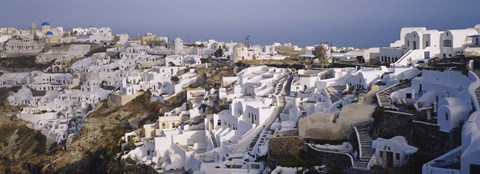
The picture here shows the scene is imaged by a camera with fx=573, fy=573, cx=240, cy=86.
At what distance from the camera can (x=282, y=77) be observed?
3206cm

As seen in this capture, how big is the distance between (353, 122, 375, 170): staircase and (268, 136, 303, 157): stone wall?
2.07m

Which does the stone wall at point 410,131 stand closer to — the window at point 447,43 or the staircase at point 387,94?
the staircase at point 387,94

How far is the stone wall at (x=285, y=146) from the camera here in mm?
19609

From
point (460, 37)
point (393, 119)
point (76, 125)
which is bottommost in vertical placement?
point (76, 125)

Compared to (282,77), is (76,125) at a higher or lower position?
lower

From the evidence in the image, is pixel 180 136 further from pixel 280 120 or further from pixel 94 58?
pixel 94 58

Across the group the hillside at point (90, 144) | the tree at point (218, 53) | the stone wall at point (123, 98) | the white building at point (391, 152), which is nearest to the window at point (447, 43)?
the white building at point (391, 152)

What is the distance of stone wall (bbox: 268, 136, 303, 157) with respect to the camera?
64.3 feet

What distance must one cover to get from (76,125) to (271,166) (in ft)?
78.2

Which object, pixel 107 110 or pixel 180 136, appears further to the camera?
pixel 107 110

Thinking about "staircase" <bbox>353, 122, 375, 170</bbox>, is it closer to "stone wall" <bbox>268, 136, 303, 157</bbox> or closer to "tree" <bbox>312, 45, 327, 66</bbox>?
"stone wall" <bbox>268, 136, 303, 157</bbox>

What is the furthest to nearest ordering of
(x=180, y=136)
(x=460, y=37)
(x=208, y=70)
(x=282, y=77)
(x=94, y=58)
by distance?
(x=94, y=58), (x=208, y=70), (x=282, y=77), (x=460, y=37), (x=180, y=136)

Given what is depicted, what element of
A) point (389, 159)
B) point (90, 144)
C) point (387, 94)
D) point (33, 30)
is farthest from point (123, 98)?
point (33, 30)

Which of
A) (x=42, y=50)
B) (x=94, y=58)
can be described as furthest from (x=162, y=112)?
(x=42, y=50)
